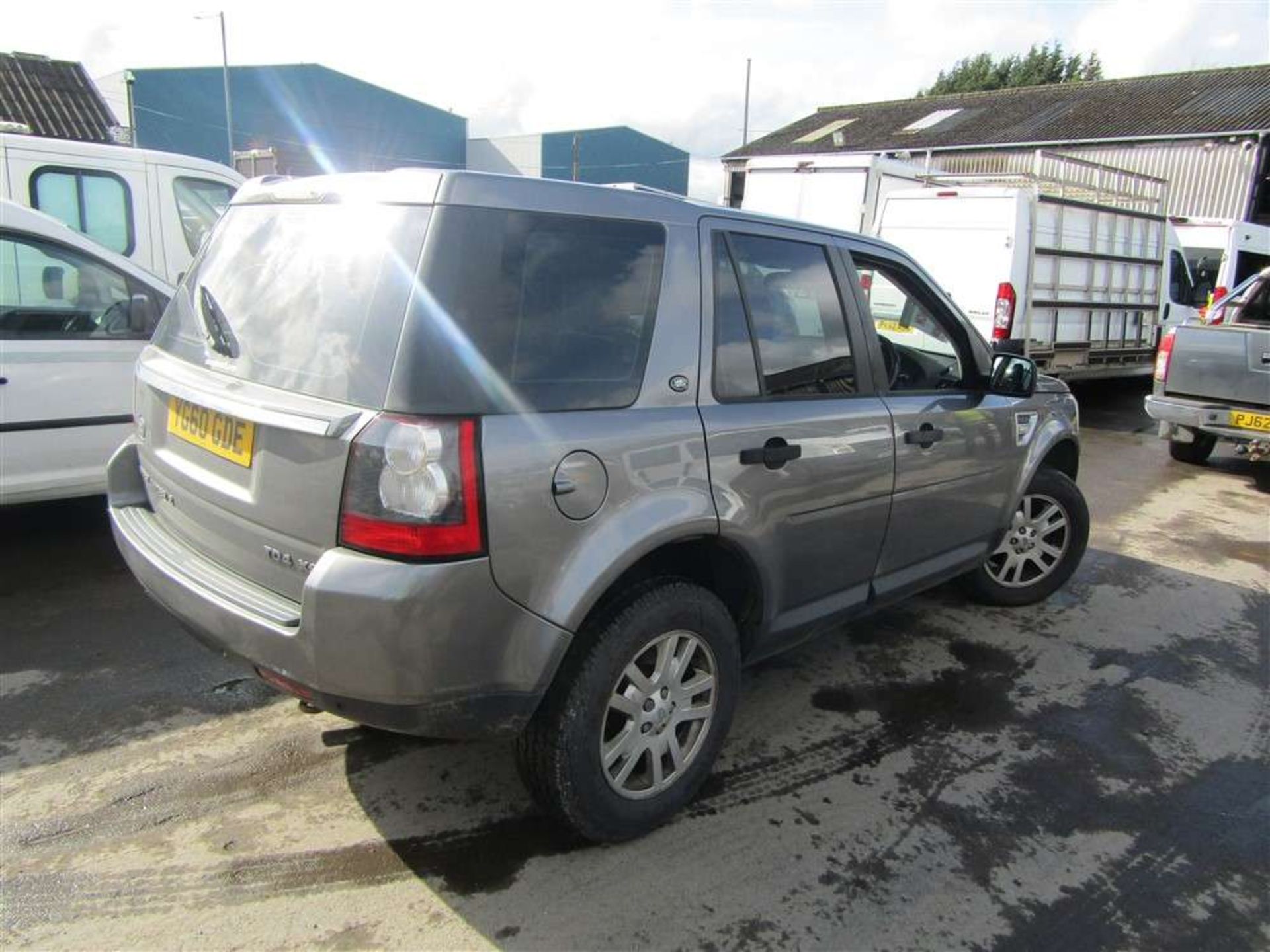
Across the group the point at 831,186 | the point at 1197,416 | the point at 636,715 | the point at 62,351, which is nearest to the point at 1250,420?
the point at 1197,416

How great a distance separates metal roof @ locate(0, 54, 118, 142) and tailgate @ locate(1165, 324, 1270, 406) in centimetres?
1827

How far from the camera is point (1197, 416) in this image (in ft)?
24.5

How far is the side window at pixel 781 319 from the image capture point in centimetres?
276

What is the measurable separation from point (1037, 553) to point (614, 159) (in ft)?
166

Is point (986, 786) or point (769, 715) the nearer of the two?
point (986, 786)

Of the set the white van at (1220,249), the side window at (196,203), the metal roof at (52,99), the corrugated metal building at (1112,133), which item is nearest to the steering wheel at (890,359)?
the side window at (196,203)

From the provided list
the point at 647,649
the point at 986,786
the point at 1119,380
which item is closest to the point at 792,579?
the point at 647,649

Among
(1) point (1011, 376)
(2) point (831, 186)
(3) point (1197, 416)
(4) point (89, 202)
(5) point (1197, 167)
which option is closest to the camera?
(1) point (1011, 376)

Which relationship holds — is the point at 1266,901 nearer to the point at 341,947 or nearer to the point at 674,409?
the point at 674,409

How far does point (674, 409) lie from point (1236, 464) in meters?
8.79

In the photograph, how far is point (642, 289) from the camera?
2535 millimetres

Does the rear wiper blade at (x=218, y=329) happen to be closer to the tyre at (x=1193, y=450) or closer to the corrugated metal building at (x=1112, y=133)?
the tyre at (x=1193, y=450)

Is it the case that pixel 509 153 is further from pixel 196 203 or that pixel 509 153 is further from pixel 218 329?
pixel 218 329

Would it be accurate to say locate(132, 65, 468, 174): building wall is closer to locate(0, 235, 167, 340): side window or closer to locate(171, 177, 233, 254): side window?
locate(171, 177, 233, 254): side window
